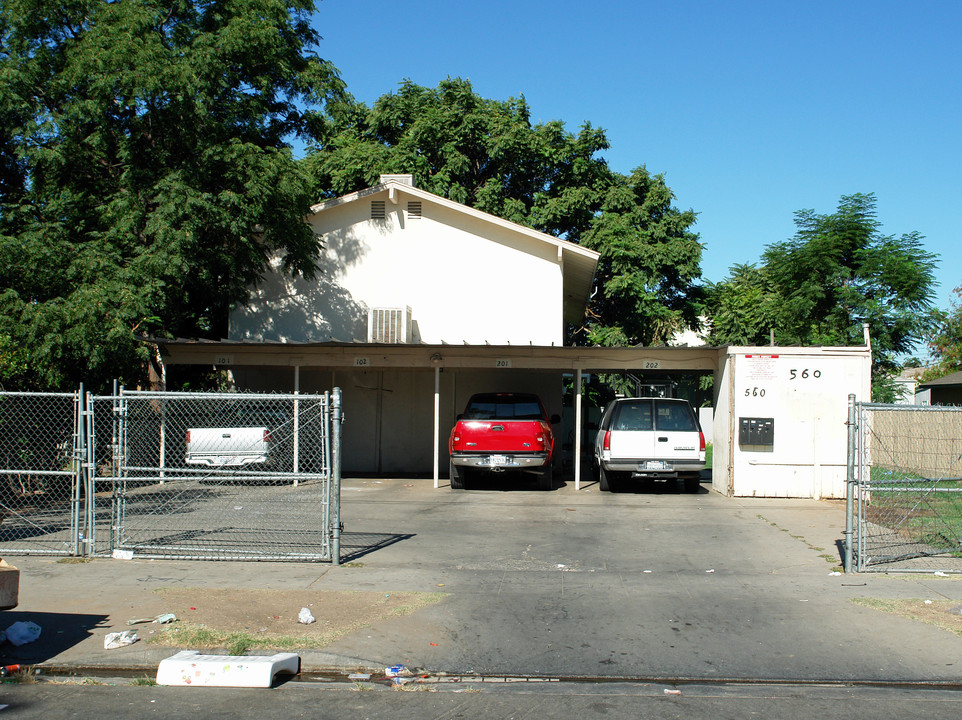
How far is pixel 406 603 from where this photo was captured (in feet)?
25.6

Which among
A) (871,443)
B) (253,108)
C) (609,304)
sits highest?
(253,108)

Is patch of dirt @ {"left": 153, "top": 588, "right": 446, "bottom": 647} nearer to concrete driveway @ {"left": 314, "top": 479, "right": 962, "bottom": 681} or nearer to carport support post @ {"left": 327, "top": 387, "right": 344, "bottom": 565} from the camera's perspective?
concrete driveway @ {"left": 314, "top": 479, "right": 962, "bottom": 681}

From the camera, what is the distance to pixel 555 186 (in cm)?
3203

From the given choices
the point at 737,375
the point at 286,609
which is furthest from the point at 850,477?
the point at 737,375

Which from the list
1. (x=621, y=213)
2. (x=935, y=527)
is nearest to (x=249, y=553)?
(x=935, y=527)

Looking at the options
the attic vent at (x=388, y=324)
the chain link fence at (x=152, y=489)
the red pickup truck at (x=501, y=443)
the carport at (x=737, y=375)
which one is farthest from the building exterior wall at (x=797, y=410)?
the chain link fence at (x=152, y=489)

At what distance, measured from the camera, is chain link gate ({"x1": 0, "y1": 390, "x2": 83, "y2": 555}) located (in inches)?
432

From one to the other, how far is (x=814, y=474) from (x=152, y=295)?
12.8 meters

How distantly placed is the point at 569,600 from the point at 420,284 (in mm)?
13342

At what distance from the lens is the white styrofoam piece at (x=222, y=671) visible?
5867mm

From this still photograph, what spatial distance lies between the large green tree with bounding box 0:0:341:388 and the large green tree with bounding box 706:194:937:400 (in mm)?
12748

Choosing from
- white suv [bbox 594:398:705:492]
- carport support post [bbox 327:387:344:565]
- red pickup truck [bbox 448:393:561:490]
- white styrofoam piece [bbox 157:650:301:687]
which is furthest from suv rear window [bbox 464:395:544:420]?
white styrofoam piece [bbox 157:650:301:687]

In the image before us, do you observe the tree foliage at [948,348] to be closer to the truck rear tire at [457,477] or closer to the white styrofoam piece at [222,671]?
the truck rear tire at [457,477]

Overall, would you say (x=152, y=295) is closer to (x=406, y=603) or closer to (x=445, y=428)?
(x=445, y=428)
